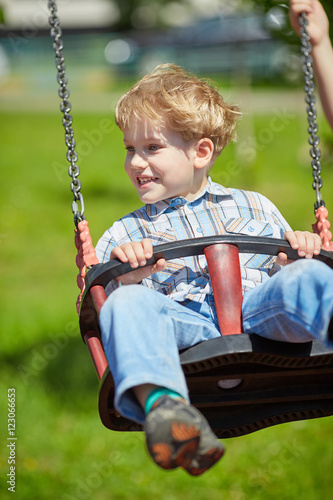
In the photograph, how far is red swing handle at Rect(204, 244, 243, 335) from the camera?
186 centimetres

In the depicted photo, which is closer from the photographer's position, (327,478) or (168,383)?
(168,383)

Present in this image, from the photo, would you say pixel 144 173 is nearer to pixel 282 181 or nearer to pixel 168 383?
pixel 168 383

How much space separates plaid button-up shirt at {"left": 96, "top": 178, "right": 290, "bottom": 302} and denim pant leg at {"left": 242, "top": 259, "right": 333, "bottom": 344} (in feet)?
0.95

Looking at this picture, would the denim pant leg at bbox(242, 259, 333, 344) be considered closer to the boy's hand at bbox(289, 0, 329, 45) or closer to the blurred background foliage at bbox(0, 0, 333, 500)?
the boy's hand at bbox(289, 0, 329, 45)

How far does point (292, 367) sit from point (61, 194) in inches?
285

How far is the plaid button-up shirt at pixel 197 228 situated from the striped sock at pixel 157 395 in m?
0.49

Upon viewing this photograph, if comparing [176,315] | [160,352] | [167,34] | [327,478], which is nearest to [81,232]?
[176,315]

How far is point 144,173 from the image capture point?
82.3 inches

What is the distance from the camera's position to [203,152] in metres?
2.23

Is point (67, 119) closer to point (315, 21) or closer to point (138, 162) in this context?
point (138, 162)

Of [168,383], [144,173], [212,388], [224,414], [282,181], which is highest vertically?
[144,173]

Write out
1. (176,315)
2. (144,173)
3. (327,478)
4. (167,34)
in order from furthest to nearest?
(167,34) → (327,478) → (144,173) → (176,315)

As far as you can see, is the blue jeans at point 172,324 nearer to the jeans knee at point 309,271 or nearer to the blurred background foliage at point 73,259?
the jeans knee at point 309,271

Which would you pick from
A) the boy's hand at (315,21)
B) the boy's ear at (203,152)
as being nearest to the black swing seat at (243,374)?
the boy's ear at (203,152)
